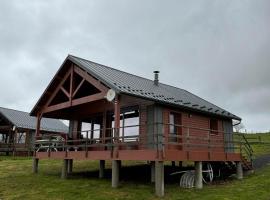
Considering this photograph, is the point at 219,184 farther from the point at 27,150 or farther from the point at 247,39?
the point at 27,150

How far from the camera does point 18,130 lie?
35.9 meters

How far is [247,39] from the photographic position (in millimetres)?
25531

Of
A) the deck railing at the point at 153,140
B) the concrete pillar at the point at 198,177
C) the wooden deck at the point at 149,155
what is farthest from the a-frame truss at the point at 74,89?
the concrete pillar at the point at 198,177

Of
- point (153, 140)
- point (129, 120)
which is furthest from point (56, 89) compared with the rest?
point (153, 140)

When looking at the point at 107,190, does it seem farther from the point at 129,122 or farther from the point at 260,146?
the point at 260,146

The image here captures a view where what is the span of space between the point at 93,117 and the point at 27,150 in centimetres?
1524

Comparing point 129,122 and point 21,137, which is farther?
point 21,137

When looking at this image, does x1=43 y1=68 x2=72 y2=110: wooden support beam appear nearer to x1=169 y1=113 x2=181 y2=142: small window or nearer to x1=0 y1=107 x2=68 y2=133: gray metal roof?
x1=169 y1=113 x2=181 y2=142: small window

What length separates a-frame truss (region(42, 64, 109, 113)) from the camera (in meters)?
15.4

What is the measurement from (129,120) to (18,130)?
78.0ft

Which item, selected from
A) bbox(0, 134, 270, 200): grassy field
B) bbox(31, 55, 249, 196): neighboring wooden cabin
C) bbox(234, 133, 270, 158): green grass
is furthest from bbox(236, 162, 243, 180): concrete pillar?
bbox(234, 133, 270, 158): green grass

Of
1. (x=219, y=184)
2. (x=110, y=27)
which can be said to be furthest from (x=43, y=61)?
(x=219, y=184)

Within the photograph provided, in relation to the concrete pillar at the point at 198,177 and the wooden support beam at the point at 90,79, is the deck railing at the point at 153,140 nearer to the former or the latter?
the concrete pillar at the point at 198,177

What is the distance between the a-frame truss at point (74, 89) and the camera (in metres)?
15.4
